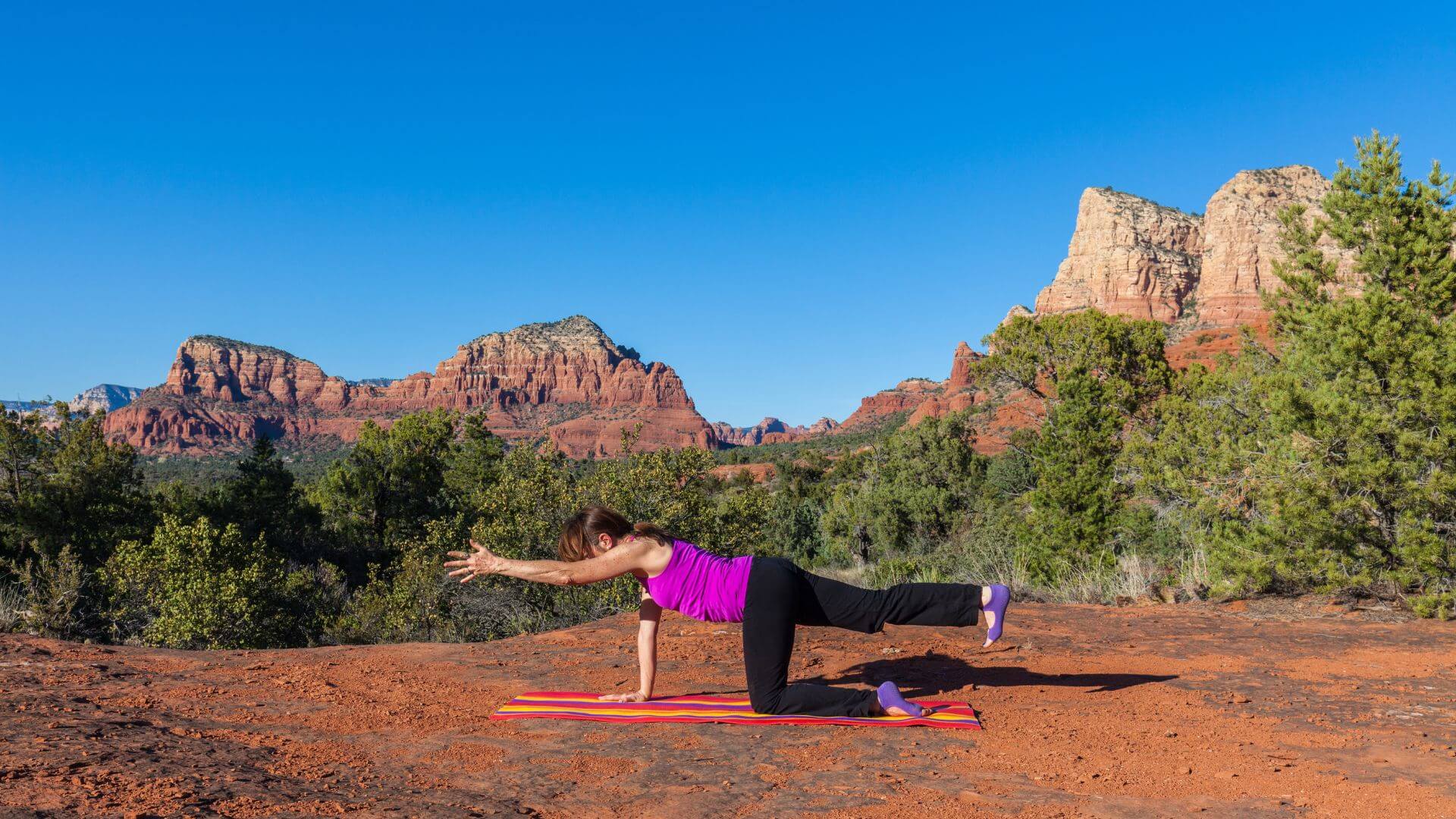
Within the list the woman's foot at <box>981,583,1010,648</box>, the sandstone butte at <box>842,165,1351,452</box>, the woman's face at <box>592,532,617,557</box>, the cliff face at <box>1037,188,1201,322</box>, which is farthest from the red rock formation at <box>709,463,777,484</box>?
the woman's face at <box>592,532,617,557</box>

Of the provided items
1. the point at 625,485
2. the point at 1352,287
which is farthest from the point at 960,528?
the point at 1352,287

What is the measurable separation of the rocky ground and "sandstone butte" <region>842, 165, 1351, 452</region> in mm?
83351

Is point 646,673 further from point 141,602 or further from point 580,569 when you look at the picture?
point 141,602

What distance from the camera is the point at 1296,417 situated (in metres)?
9.34

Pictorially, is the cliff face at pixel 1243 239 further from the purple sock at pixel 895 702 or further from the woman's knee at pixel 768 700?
the woman's knee at pixel 768 700

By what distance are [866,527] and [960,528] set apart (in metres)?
3.15

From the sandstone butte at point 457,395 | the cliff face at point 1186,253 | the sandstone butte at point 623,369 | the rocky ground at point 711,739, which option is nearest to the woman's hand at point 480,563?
the rocky ground at point 711,739

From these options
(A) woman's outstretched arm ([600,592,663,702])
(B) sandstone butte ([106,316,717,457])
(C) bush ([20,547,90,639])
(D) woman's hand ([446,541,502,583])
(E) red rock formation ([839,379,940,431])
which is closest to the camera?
(D) woman's hand ([446,541,502,583])

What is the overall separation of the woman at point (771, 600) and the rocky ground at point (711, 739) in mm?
206

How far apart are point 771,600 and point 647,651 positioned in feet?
3.06

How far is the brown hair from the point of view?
15.8 ft

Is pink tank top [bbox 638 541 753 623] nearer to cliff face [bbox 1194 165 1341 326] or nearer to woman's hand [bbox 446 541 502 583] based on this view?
woman's hand [bbox 446 541 502 583]

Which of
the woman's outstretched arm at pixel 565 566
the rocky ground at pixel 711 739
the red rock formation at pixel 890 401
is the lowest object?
the rocky ground at pixel 711 739

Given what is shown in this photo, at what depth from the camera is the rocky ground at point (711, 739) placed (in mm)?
3451
